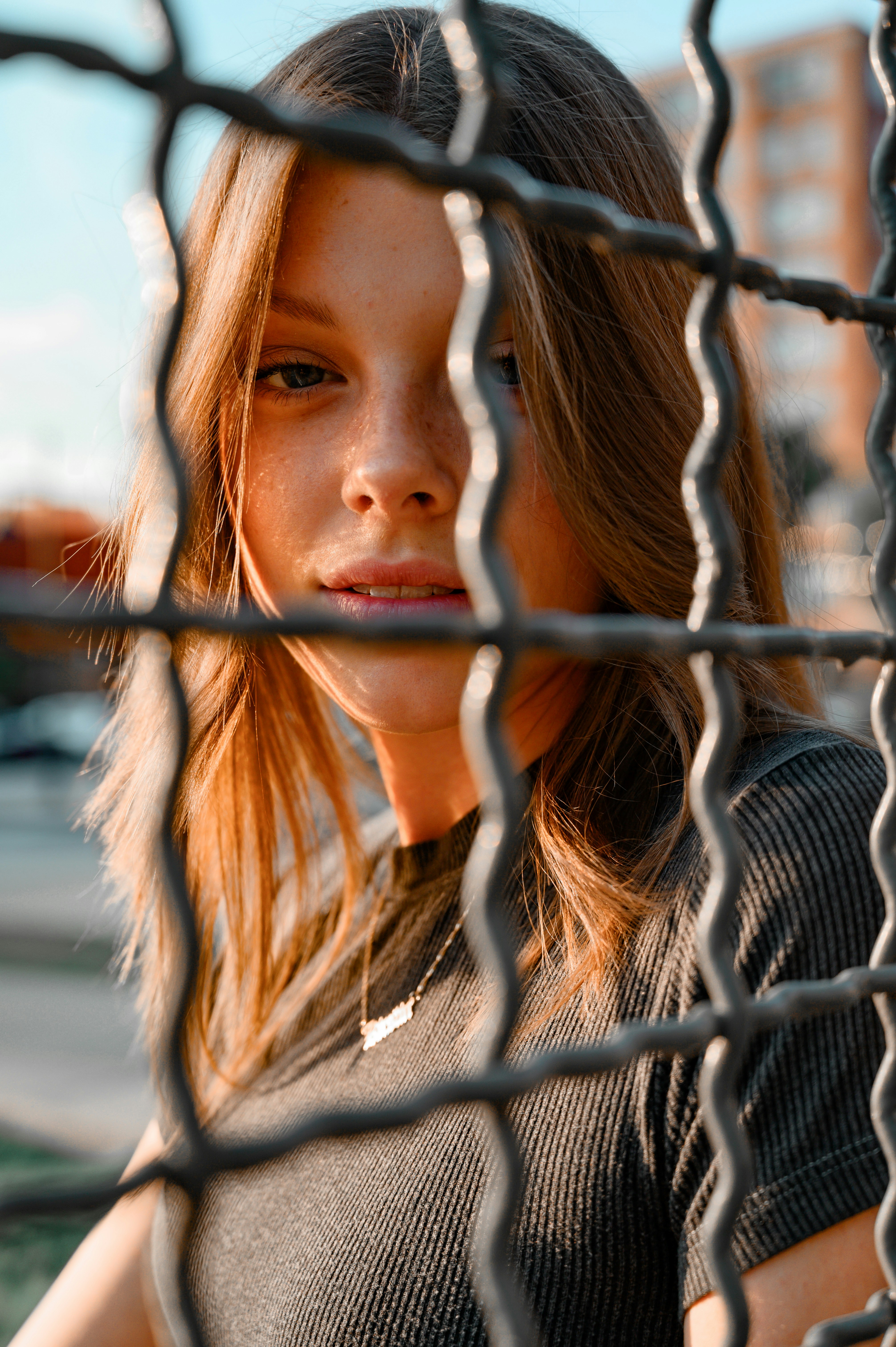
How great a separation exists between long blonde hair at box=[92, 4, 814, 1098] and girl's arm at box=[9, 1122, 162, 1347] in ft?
1.22

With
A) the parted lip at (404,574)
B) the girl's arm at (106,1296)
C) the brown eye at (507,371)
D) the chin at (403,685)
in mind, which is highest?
the brown eye at (507,371)

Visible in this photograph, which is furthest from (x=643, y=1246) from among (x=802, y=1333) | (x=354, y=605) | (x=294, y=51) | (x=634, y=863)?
(x=294, y=51)

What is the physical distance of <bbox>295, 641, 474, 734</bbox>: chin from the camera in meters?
1.02

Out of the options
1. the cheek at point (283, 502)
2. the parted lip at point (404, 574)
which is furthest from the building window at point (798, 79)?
the parted lip at point (404, 574)

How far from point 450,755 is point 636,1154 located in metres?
0.59

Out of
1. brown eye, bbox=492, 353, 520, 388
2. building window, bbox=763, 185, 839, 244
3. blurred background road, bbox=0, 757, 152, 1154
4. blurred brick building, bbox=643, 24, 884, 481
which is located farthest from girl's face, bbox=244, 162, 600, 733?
building window, bbox=763, 185, 839, 244

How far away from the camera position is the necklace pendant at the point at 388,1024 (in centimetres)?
115

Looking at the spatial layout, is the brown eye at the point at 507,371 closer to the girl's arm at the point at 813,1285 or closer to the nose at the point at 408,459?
the nose at the point at 408,459

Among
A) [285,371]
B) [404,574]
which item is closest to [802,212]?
[285,371]

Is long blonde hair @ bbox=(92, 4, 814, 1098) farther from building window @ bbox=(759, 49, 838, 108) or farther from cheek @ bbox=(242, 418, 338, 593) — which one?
building window @ bbox=(759, 49, 838, 108)

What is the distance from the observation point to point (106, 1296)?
140cm

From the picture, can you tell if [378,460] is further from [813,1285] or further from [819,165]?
[819,165]

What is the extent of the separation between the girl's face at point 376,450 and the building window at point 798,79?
37.7 m

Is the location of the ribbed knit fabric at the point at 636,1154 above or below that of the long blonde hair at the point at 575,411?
below
